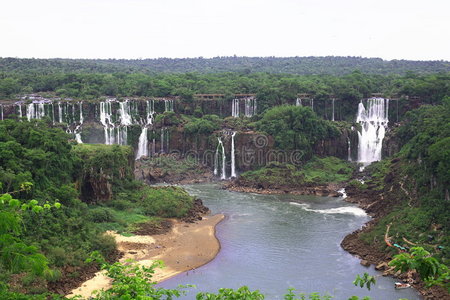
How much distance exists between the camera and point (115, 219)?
41.3 meters

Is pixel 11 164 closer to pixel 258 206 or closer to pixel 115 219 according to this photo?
pixel 115 219

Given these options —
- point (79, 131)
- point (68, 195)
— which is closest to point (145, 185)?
point (68, 195)

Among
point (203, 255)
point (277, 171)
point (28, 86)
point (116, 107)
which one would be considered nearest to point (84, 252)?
point (203, 255)

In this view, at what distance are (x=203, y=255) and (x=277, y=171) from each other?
77.8 ft

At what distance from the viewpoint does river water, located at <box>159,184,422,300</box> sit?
3116cm

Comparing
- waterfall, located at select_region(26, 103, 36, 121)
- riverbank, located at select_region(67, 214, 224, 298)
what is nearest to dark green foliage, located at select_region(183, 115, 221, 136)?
waterfall, located at select_region(26, 103, 36, 121)

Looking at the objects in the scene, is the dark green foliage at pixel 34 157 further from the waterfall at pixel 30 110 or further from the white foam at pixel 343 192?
the white foam at pixel 343 192

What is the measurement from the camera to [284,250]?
3756 centimetres

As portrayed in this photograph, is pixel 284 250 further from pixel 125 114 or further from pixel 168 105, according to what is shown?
pixel 168 105

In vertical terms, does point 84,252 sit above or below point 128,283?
below

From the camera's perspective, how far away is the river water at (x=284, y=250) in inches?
1227

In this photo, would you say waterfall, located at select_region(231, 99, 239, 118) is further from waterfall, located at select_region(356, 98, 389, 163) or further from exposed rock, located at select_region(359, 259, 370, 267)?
exposed rock, located at select_region(359, 259, 370, 267)

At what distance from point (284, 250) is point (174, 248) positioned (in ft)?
24.5

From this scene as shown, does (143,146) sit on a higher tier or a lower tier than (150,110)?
lower
